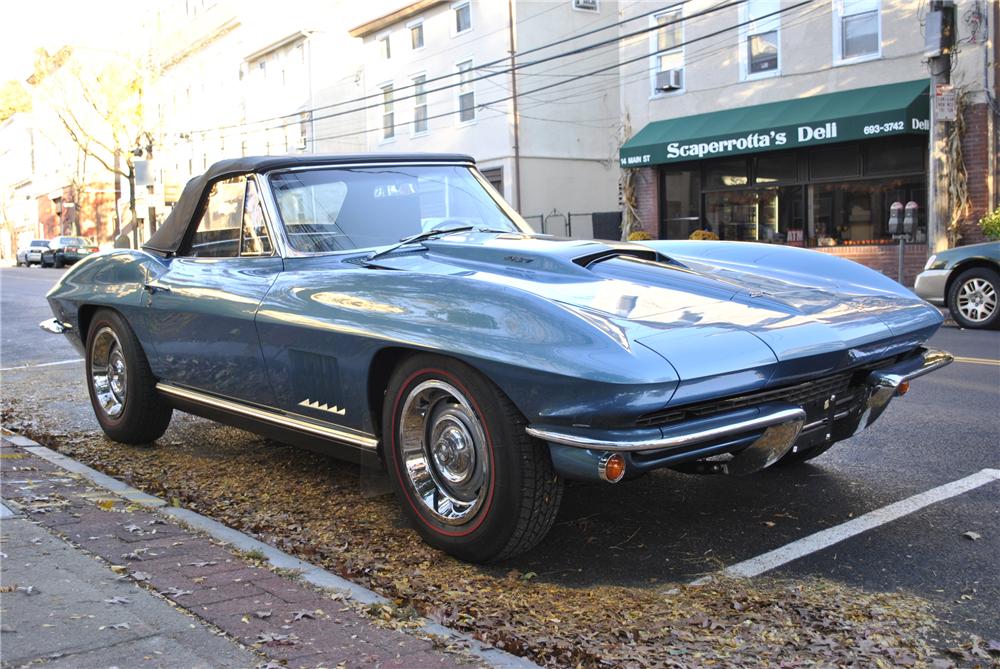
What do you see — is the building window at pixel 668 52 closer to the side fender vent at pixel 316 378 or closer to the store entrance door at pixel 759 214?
the store entrance door at pixel 759 214

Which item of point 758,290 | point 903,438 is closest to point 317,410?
point 758,290

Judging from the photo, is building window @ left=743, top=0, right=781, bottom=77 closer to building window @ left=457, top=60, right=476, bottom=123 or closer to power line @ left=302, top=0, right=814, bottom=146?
power line @ left=302, top=0, right=814, bottom=146

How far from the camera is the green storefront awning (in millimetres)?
17250

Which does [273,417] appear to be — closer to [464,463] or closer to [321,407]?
[321,407]

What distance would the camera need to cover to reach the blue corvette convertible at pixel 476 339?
320cm

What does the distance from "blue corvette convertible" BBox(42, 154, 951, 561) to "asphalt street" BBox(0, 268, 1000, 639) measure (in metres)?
0.32

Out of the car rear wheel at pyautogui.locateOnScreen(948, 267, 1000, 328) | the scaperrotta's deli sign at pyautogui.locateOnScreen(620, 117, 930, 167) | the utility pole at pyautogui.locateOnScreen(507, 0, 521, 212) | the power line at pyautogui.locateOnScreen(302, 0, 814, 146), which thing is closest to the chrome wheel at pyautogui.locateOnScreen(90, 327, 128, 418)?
the car rear wheel at pyautogui.locateOnScreen(948, 267, 1000, 328)

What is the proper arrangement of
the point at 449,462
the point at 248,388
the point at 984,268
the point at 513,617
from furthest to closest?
the point at 984,268 → the point at 248,388 → the point at 449,462 → the point at 513,617

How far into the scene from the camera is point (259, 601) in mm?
3201

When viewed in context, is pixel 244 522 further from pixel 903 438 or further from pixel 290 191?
pixel 903 438

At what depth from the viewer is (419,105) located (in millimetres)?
31016

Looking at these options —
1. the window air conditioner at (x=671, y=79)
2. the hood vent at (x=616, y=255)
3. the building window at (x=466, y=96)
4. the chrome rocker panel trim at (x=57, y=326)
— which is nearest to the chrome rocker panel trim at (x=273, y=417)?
the hood vent at (x=616, y=255)

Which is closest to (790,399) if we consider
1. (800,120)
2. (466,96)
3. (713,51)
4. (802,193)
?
(800,120)

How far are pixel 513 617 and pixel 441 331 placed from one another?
3.32 ft
